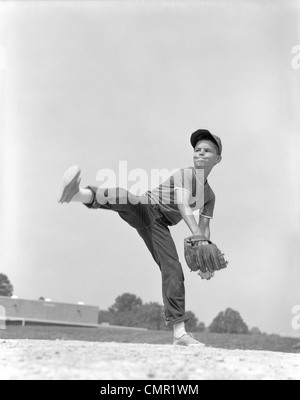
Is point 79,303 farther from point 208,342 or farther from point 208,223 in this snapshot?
point 208,223

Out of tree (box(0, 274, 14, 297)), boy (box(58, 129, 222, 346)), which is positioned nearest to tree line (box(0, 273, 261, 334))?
tree (box(0, 274, 14, 297))

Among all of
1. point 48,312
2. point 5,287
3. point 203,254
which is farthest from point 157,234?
point 5,287

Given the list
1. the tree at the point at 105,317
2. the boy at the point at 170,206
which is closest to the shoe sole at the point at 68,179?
the boy at the point at 170,206

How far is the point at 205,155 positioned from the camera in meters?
5.31

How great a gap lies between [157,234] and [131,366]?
6.82 ft

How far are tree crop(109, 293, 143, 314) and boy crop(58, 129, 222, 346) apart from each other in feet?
167

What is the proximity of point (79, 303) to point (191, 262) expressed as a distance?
3943cm

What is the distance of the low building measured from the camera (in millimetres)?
39531

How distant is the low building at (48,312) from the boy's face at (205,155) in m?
35.8

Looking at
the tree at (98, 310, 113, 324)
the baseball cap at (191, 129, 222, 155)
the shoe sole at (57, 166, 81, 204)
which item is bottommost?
the tree at (98, 310, 113, 324)

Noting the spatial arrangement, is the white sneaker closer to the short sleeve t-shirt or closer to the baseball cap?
the short sleeve t-shirt

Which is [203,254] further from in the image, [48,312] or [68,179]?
[48,312]
